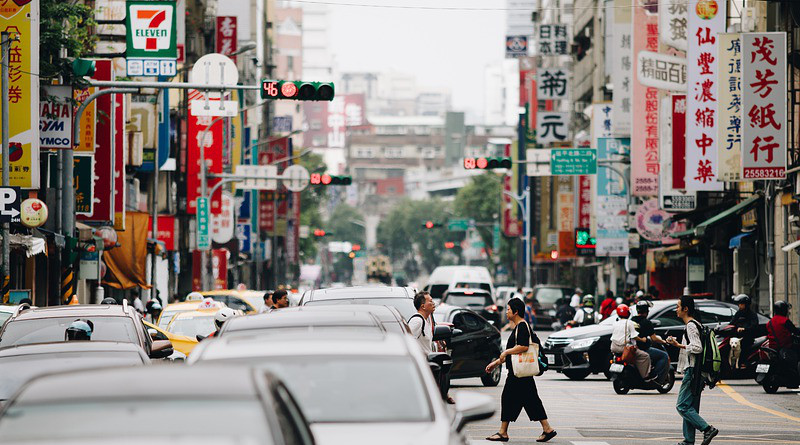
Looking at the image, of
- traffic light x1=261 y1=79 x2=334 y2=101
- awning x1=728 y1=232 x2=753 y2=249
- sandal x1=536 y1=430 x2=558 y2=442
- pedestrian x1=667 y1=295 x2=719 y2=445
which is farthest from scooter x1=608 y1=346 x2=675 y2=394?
awning x1=728 y1=232 x2=753 y2=249

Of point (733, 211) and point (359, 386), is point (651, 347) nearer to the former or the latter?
point (733, 211)

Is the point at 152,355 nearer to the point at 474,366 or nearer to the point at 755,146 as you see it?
the point at 474,366

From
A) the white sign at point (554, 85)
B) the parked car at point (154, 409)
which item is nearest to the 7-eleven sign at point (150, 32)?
the parked car at point (154, 409)

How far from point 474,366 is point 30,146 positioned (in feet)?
30.7

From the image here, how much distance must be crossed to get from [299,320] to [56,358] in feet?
10.4

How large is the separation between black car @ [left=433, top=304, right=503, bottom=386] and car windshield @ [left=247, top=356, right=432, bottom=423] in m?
15.4

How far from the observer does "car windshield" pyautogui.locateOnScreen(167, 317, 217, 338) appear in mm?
25344

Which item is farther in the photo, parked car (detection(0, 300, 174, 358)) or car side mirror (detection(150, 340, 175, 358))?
parked car (detection(0, 300, 174, 358))

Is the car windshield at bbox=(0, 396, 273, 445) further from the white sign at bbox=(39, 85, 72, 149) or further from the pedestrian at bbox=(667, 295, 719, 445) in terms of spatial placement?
the white sign at bbox=(39, 85, 72, 149)

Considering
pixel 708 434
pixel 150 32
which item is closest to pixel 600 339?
pixel 708 434

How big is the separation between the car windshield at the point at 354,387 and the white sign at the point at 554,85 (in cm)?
7039

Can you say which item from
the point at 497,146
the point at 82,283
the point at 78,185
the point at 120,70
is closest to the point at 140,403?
the point at 78,185

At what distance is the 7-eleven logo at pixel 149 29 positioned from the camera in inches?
1255

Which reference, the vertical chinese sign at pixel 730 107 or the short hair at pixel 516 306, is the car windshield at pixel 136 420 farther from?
the vertical chinese sign at pixel 730 107
